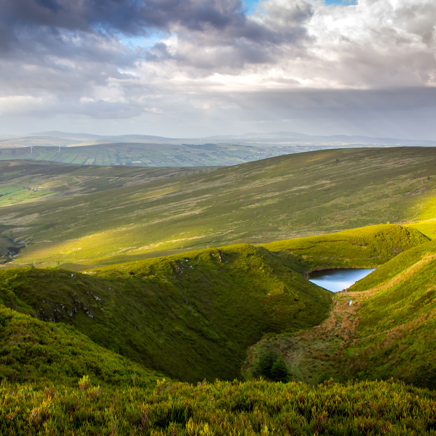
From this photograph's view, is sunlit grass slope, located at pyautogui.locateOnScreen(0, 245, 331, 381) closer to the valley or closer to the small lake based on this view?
the valley

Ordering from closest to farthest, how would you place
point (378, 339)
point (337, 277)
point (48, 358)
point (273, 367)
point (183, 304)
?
point (48, 358) < point (378, 339) < point (273, 367) < point (183, 304) < point (337, 277)

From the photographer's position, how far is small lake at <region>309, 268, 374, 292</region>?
9831 cm

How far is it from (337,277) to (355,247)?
22.1m

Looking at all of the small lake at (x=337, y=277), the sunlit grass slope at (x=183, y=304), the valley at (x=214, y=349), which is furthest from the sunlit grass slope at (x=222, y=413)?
the small lake at (x=337, y=277)

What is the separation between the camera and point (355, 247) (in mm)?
122125

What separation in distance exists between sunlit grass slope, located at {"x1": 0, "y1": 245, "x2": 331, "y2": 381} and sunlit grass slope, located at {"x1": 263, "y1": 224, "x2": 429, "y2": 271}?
141ft

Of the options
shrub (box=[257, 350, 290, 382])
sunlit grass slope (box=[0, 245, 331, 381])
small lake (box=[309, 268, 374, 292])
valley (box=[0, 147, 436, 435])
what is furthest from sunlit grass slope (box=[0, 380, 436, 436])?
small lake (box=[309, 268, 374, 292])

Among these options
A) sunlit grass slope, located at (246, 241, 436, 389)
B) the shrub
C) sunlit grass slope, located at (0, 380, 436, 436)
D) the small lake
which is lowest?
the small lake

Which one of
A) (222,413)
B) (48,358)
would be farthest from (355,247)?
(222,413)

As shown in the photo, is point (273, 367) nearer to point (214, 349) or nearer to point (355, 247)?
point (214, 349)

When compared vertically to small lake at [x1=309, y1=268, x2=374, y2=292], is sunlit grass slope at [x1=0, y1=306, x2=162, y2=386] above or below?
above

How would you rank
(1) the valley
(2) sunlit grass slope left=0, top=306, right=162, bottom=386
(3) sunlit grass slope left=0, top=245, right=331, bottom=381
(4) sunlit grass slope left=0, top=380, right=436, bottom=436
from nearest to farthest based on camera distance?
(4) sunlit grass slope left=0, top=380, right=436, bottom=436, (1) the valley, (2) sunlit grass slope left=0, top=306, right=162, bottom=386, (3) sunlit grass slope left=0, top=245, right=331, bottom=381

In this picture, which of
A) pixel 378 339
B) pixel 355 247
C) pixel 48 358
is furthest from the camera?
pixel 355 247

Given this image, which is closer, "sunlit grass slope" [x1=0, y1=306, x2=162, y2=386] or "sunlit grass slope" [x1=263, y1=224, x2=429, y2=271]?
"sunlit grass slope" [x1=0, y1=306, x2=162, y2=386]
